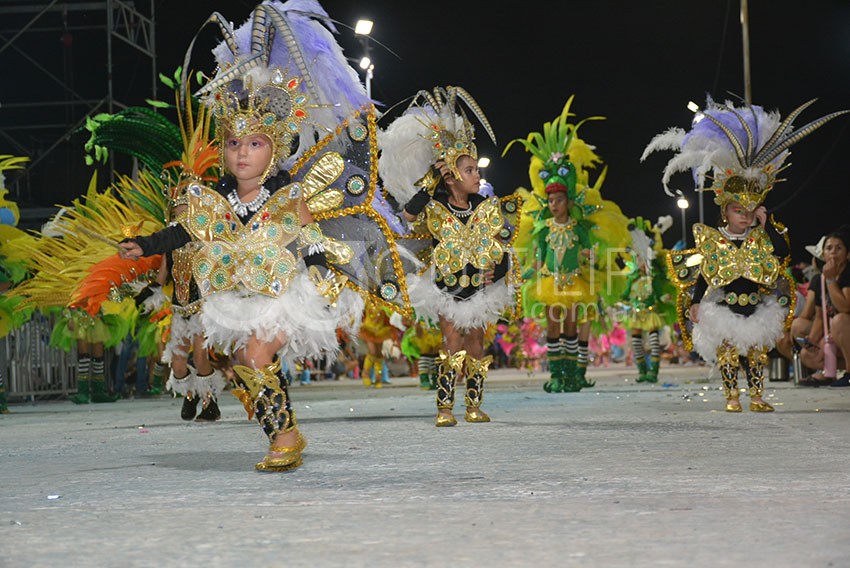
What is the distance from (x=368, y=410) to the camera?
11070mm

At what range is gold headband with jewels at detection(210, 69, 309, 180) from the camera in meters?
6.04

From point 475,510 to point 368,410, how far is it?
706 centimetres

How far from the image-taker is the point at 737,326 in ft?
29.4

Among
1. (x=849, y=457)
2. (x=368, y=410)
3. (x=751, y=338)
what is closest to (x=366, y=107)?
(x=849, y=457)

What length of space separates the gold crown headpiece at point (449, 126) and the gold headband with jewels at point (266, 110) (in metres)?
2.67

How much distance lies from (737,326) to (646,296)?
9.31 m

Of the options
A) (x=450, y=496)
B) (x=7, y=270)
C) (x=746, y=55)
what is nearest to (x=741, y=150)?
(x=450, y=496)

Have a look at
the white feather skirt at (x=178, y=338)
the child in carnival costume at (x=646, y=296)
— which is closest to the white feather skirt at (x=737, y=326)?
the white feather skirt at (x=178, y=338)

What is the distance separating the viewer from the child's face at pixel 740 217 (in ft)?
30.4

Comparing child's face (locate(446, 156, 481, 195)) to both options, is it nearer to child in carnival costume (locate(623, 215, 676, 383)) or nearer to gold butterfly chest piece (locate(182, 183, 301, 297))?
gold butterfly chest piece (locate(182, 183, 301, 297))


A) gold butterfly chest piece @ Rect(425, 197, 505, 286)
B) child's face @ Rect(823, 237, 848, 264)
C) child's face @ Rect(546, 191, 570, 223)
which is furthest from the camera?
child's face @ Rect(546, 191, 570, 223)

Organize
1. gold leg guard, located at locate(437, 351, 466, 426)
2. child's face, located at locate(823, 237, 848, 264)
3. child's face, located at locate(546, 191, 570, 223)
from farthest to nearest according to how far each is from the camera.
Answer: child's face, located at locate(546, 191, 570, 223) → child's face, located at locate(823, 237, 848, 264) → gold leg guard, located at locate(437, 351, 466, 426)

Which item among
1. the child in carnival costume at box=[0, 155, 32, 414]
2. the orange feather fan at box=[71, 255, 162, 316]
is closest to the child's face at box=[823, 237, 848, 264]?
the orange feather fan at box=[71, 255, 162, 316]

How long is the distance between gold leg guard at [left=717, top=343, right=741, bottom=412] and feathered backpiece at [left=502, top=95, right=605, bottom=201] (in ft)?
17.5
